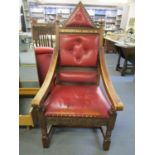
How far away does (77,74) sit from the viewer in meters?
1.82

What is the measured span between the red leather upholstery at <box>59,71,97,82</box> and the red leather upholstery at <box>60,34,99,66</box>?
3.6 inches

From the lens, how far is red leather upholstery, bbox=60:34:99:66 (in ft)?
5.85

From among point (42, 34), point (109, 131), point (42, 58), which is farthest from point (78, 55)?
point (42, 34)

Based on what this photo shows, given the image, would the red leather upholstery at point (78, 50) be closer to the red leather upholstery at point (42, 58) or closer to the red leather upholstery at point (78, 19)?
the red leather upholstery at point (78, 19)

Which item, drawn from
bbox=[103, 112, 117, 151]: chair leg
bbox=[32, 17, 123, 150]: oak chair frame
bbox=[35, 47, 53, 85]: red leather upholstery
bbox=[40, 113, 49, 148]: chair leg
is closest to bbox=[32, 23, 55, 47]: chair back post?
bbox=[35, 47, 53, 85]: red leather upholstery

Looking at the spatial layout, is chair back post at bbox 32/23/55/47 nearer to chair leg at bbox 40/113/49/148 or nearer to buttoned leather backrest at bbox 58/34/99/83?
buttoned leather backrest at bbox 58/34/99/83

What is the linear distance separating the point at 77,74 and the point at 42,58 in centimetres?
54

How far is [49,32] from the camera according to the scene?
2.88 m

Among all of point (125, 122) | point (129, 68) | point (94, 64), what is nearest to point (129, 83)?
point (129, 68)

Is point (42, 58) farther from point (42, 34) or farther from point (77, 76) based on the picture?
point (42, 34)

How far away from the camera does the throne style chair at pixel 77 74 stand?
145 centimetres

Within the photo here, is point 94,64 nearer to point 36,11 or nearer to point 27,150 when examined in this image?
point 27,150

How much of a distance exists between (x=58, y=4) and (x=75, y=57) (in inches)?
299

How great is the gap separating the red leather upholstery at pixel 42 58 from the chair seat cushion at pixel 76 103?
0.55 metres
